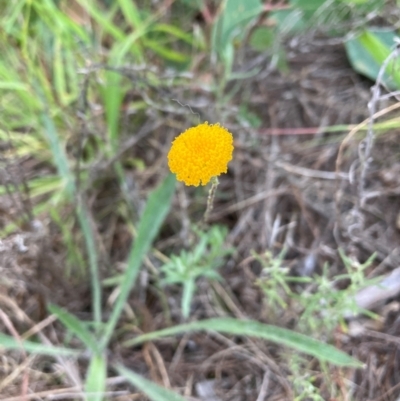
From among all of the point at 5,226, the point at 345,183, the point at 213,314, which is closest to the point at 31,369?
the point at 5,226

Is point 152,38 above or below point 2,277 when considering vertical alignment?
above

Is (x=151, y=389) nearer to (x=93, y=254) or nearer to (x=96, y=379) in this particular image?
(x=96, y=379)

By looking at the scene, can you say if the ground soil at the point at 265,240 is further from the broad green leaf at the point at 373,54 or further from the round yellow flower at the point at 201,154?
the round yellow flower at the point at 201,154

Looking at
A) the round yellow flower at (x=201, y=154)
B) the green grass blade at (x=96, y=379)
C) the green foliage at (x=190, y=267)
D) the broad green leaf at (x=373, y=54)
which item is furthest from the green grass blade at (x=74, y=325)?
the broad green leaf at (x=373, y=54)

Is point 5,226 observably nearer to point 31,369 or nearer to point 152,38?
point 31,369

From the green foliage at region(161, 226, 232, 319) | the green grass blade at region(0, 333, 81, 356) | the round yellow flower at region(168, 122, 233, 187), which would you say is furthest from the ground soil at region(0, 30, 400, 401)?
the round yellow flower at region(168, 122, 233, 187)

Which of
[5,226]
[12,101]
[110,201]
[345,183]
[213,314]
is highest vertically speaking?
[12,101]
